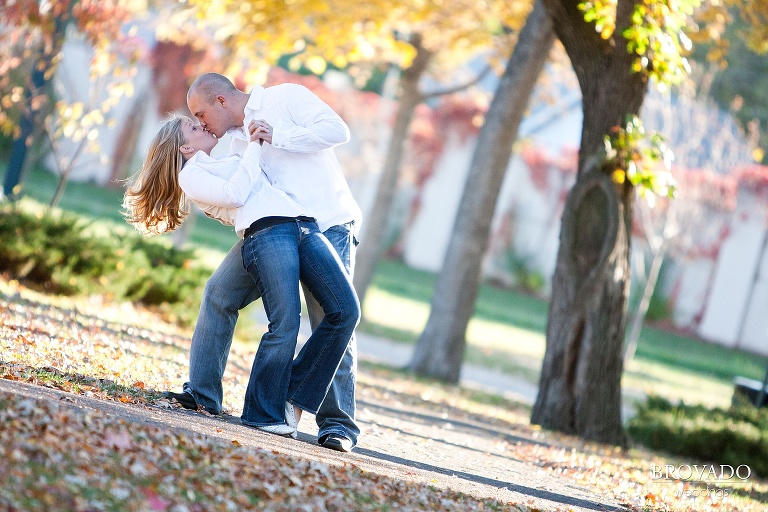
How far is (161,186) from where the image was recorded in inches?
208

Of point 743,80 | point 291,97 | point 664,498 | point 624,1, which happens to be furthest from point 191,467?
point 743,80

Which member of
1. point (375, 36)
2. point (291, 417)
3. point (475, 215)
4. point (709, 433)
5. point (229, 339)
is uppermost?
point (375, 36)

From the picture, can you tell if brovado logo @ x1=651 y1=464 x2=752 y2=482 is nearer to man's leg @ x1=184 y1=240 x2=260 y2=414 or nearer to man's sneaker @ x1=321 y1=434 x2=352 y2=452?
man's sneaker @ x1=321 y1=434 x2=352 y2=452

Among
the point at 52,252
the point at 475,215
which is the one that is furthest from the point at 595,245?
the point at 52,252

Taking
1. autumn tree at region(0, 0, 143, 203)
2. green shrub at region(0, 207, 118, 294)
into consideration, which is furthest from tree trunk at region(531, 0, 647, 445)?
autumn tree at region(0, 0, 143, 203)

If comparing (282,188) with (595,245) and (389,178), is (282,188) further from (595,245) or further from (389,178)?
(389,178)

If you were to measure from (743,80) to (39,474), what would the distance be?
90.2 ft

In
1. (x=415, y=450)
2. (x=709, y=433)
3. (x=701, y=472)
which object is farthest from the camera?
(x=709, y=433)

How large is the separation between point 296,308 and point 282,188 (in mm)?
637

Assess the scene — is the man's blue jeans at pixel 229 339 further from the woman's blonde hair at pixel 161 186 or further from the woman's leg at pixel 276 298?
the woman's blonde hair at pixel 161 186

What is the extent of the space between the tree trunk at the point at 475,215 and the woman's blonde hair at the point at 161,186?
6.42 metres

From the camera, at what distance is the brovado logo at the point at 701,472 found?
287 inches

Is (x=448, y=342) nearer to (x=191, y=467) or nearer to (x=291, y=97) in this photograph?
(x=291, y=97)

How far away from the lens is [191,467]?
12.9 feet
